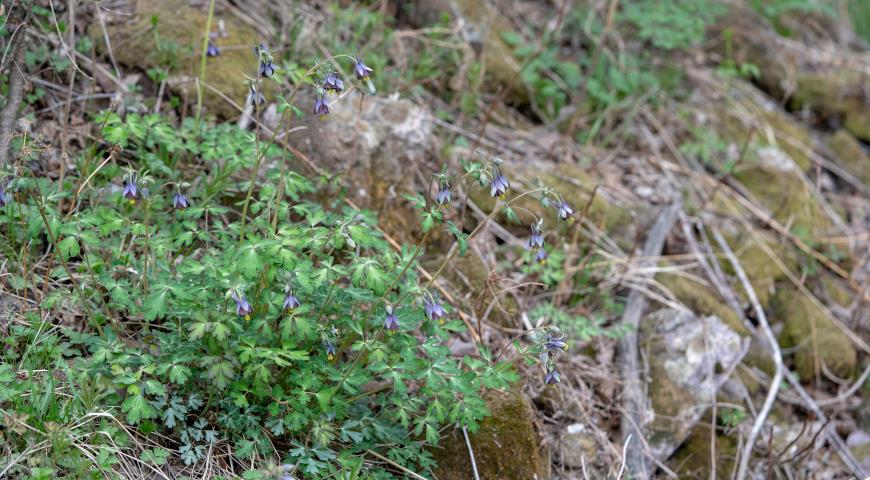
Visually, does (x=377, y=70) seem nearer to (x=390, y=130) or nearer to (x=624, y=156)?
(x=390, y=130)

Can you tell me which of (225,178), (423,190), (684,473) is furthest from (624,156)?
(225,178)

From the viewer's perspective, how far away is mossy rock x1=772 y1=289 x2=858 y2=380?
14.9 feet

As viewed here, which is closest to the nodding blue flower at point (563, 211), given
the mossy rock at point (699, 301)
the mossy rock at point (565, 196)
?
the mossy rock at point (565, 196)

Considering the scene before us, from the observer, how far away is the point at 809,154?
590cm

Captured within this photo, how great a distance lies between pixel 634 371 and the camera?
3.82 metres

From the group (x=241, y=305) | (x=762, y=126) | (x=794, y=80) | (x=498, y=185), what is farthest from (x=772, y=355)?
(x=241, y=305)

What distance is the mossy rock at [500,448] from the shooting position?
3059 mm

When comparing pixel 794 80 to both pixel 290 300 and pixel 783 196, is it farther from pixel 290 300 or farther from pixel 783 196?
pixel 290 300

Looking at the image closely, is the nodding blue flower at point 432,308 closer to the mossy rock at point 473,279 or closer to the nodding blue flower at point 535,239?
the nodding blue flower at point 535,239

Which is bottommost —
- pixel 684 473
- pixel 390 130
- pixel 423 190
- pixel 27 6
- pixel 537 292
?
pixel 684 473

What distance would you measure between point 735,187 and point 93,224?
4.33m

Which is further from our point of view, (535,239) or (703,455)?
(703,455)

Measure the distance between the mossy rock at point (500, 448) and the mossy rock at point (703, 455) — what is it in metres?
0.95

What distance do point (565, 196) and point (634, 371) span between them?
112cm
